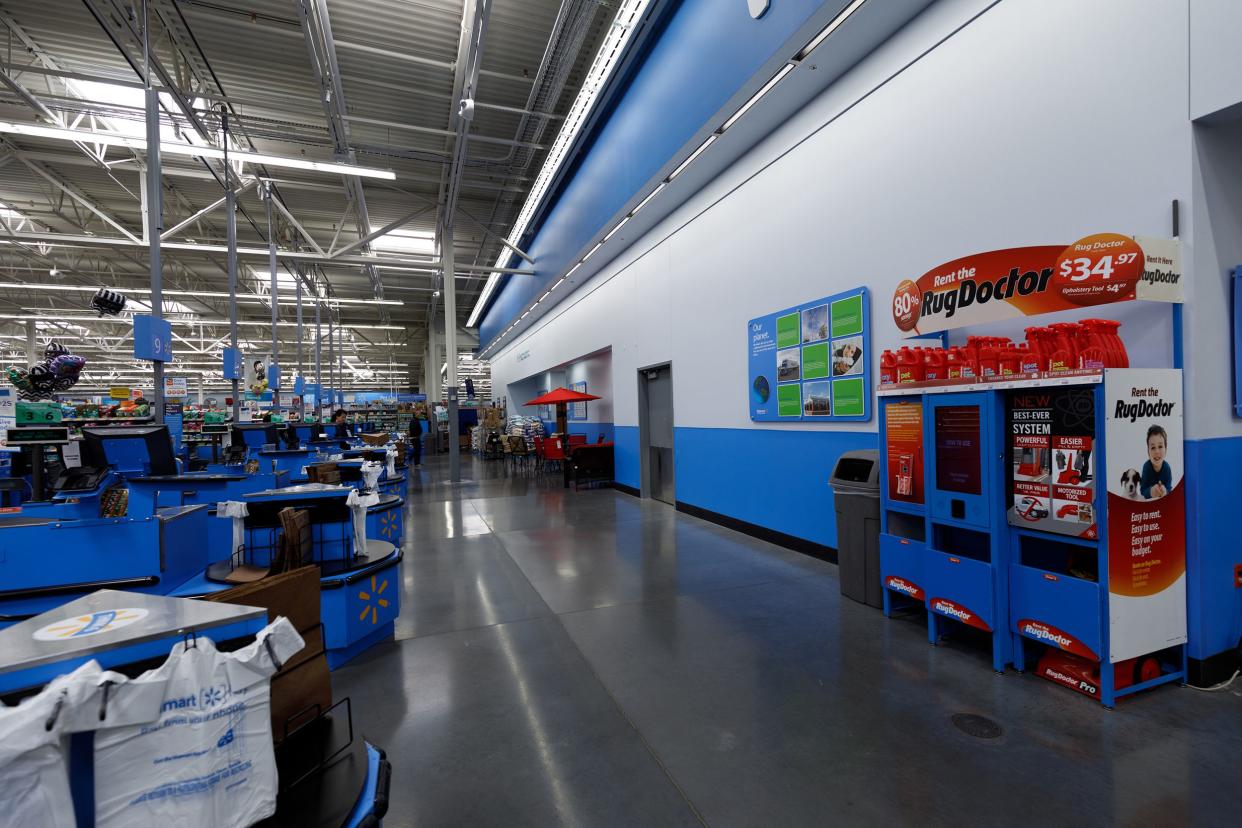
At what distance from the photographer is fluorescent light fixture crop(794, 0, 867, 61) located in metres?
3.81

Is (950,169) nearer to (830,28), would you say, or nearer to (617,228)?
(830,28)

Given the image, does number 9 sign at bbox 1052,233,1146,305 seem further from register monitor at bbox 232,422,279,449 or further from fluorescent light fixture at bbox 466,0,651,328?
register monitor at bbox 232,422,279,449

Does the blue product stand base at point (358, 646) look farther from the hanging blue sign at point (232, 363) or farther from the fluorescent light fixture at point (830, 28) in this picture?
the fluorescent light fixture at point (830, 28)

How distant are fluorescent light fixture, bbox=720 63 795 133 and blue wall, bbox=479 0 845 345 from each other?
25cm

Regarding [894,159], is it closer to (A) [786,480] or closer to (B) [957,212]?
(B) [957,212]

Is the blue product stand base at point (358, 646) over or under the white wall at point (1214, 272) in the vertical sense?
under

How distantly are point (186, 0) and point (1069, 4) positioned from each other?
7.85m

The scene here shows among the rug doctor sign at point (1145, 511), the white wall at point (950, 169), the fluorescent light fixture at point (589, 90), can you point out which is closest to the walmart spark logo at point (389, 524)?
the white wall at point (950, 169)

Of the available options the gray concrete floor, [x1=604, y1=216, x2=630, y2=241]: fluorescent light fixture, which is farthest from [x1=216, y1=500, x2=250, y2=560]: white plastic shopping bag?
[x1=604, y1=216, x2=630, y2=241]: fluorescent light fixture

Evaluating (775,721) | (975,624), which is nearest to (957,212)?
(975,624)

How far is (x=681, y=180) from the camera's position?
21.4 ft

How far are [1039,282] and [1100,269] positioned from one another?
338 mm

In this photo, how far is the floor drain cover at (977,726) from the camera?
7.59 ft

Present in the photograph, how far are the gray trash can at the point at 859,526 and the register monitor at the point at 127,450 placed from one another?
4.39 metres
